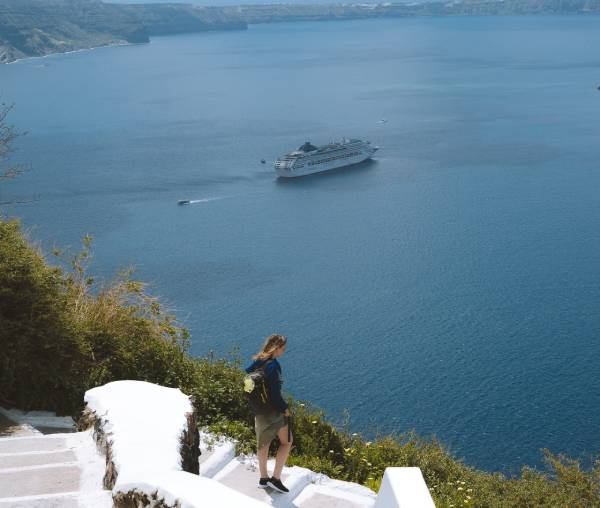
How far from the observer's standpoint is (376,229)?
1794 inches

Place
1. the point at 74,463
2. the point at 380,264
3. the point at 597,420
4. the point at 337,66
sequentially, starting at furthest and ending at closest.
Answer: the point at 337,66
the point at 380,264
the point at 597,420
the point at 74,463

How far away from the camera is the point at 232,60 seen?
434 ft

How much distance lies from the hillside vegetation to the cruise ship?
49.7 metres

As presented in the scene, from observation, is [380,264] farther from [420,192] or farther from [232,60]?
[232,60]

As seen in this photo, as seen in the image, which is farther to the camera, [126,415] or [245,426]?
[245,426]

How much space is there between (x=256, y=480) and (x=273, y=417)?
63 centimetres

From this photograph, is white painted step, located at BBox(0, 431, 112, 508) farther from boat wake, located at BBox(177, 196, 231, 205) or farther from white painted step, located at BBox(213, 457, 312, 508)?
boat wake, located at BBox(177, 196, 231, 205)

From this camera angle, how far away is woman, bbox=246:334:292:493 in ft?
19.2

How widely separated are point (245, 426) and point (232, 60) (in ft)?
423

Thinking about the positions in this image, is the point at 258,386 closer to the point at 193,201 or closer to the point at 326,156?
the point at 193,201

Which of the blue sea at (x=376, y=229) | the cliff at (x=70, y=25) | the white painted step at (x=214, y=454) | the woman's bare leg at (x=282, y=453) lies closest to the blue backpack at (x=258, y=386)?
the woman's bare leg at (x=282, y=453)

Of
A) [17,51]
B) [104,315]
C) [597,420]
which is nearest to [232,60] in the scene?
[17,51]

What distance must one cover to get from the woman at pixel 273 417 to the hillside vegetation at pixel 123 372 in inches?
40.5

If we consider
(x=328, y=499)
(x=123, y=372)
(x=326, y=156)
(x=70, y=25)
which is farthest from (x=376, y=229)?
(x=70, y=25)
